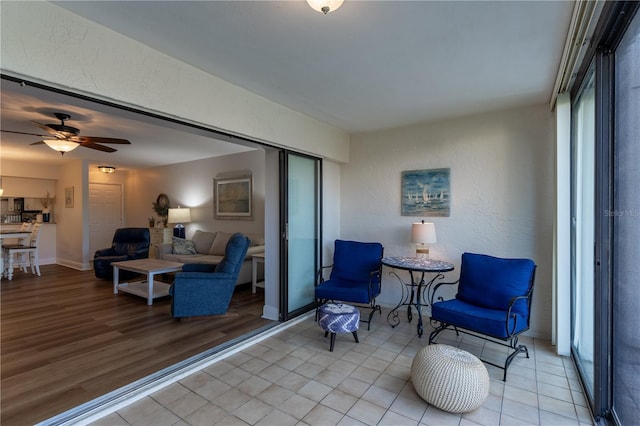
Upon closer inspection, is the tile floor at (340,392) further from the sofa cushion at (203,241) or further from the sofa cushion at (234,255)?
the sofa cushion at (203,241)

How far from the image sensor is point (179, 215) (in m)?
6.57

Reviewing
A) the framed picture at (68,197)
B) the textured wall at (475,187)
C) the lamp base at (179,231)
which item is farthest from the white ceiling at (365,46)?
the framed picture at (68,197)

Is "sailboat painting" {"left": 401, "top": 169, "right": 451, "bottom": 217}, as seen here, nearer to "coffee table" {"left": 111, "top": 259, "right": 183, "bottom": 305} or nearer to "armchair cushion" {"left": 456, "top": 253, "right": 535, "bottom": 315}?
"armchair cushion" {"left": 456, "top": 253, "right": 535, "bottom": 315}

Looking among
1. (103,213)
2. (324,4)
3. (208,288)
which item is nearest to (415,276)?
(208,288)

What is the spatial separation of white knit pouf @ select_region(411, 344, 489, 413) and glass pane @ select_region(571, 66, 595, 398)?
2.85ft

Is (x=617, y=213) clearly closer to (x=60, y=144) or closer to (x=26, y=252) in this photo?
(x=60, y=144)

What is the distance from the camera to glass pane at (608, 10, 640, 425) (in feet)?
4.92

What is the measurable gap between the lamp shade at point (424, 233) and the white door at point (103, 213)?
27.0ft

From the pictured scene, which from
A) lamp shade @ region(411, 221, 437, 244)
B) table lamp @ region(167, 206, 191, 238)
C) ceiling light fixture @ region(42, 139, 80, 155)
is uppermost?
ceiling light fixture @ region(42, 139, 80, 155)

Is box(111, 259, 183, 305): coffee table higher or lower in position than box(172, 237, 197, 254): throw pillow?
lower

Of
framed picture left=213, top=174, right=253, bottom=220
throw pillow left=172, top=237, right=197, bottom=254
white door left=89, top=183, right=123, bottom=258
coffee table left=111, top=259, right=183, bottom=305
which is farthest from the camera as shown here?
white door left=89, top=183, right=123, bottom=258

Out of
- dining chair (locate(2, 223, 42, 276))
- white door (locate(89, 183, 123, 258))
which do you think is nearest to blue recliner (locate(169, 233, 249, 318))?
dining chair (locate(2, 223, 42, 276))

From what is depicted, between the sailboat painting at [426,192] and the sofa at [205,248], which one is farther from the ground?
the sailboat painting at [426,192]

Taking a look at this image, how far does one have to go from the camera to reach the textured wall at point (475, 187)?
326 cm
